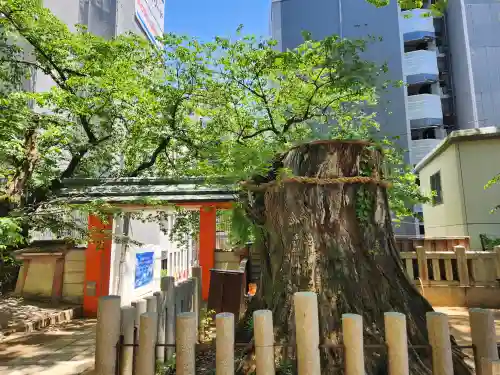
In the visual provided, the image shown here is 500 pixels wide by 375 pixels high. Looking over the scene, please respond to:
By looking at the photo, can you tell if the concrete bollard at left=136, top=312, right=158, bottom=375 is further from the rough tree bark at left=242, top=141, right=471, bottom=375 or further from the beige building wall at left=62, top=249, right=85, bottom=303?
the beige building wall at left=62, top=249, right=85, bottom=303

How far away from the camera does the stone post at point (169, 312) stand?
11.9 ft

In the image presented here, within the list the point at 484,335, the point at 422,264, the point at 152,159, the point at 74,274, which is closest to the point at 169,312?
the point at 484,335

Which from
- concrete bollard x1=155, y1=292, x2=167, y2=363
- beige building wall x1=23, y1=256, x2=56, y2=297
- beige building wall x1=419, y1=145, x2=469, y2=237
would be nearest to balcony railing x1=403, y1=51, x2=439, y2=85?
beige building wall x1=419, y1=145, x2=469, y2=237

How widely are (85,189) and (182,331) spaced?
570 centimetres

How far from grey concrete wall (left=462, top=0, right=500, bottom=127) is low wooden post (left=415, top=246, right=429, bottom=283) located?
14.3 metres

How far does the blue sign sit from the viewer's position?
9.92 meters

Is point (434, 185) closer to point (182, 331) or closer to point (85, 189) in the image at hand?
point (85, 189)

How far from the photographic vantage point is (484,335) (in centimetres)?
226

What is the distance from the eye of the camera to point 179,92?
27.7 feet

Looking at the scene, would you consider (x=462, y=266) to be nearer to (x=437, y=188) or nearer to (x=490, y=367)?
(x=437, y=188)

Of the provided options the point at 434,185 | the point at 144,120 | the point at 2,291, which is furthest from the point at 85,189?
the point at 434,185

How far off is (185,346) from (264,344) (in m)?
0.51

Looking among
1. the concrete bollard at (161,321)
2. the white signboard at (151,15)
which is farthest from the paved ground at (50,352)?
the white signboard at (151,15)

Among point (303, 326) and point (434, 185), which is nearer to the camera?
point (303, 326)
